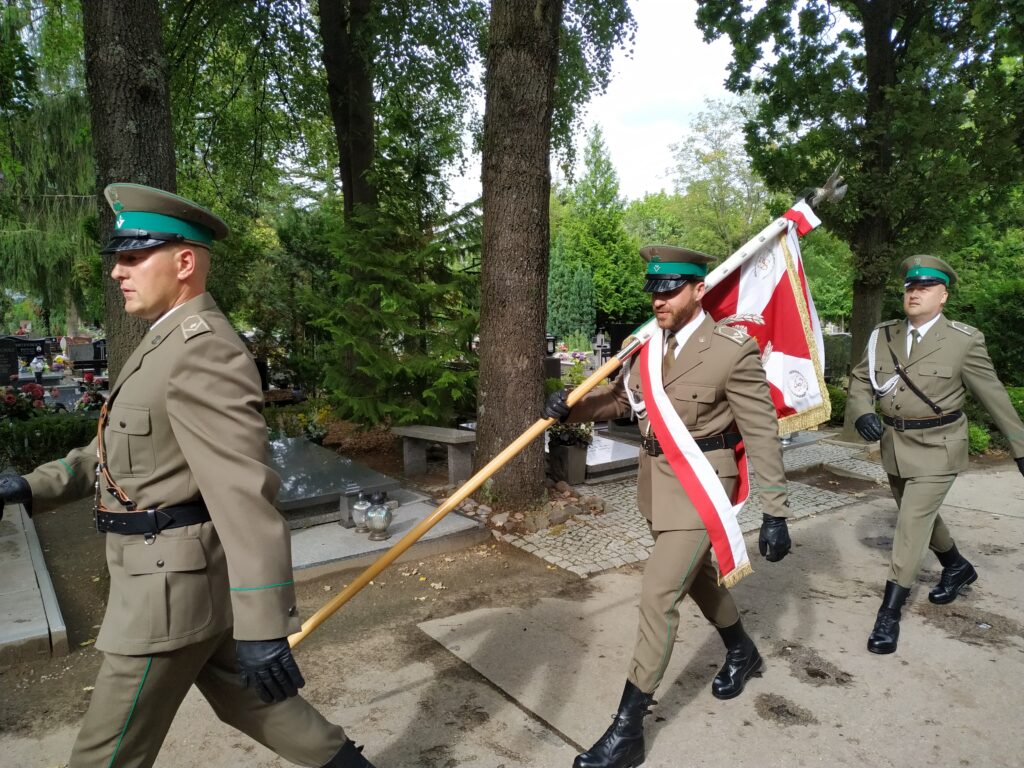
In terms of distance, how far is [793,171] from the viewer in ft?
34.7

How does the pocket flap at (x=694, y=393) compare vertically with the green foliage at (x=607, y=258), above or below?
below

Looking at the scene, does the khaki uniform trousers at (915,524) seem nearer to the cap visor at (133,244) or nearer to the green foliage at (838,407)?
the cap visor at (133,244)

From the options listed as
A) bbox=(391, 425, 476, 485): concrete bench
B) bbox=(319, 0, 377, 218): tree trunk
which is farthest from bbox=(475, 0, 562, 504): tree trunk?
bbox=(319, 0, 377, 218): tree trunk

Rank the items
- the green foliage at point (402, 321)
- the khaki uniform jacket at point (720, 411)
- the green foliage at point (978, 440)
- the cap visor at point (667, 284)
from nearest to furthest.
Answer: the khaki uniform jacket at point (720, 411) → the cap visor at point (667, 284) → the green foliage at point (402, 321) → the green foliage at point (978, 440)

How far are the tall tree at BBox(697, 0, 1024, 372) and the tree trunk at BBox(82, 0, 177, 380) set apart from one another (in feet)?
28.3

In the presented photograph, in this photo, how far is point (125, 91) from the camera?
496 centimetres

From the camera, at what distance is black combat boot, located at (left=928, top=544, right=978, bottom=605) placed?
15.6ft

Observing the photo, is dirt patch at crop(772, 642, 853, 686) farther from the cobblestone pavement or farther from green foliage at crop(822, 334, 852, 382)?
green foliage at crop(822, 334, 852, 382)

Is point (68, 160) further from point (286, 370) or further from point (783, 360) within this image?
point (783, 360)

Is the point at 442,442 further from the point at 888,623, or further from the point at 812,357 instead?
the point at 888,623

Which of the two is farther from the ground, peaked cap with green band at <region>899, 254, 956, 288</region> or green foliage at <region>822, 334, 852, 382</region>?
peaked cap with green band at <region>899, 254, 956, 288</region>

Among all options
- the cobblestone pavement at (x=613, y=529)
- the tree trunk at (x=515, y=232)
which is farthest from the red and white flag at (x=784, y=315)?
the tree trunk at (x=515, y=232)

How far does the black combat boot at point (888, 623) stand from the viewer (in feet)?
13.2

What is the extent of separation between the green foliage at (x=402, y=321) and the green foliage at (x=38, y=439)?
119 inches
